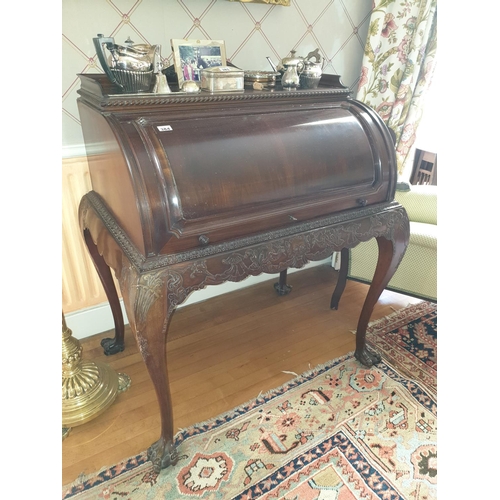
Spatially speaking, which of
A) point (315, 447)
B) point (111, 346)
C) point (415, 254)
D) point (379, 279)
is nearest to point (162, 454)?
point (315, 447)

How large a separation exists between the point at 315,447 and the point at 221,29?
5.78 feet

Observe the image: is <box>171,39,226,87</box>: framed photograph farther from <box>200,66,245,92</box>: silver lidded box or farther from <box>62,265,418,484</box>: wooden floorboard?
<box>62,265,418,484</box>: wooden floorboard

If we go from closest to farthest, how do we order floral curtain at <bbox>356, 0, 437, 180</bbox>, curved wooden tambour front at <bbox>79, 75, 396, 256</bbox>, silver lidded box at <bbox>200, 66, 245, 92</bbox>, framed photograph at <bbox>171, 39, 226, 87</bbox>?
curved wooden tambour front at <bbox>79, 75, 396, 256</bbox>
silver lidded box at <bbox>200, 66, 245, 92</bbox>
framed photograph at <bbox>171, 39, 226, 87</bbox>
floral curtain at <bbox>356, 0, 437, 180</bbox>

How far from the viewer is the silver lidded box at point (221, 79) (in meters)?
1.24

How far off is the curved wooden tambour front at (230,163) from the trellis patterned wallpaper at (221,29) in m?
0.31

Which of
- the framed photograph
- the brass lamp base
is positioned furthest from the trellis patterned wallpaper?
the brass lamp base

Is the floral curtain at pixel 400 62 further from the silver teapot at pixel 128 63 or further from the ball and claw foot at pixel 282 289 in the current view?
the silver teapot at pixel 128 63

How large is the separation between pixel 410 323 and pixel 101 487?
161 cm

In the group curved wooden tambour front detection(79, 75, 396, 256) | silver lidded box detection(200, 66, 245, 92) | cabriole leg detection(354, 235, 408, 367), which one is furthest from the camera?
cabriole leg detection(354, 235, 408, 367)

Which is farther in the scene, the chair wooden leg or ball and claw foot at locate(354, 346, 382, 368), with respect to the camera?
the chair wooden leg

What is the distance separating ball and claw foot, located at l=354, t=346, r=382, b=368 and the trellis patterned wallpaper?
1444 millimetres

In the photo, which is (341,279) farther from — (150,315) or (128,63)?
(128,63)

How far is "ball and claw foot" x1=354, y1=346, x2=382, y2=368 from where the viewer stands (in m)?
1.74
